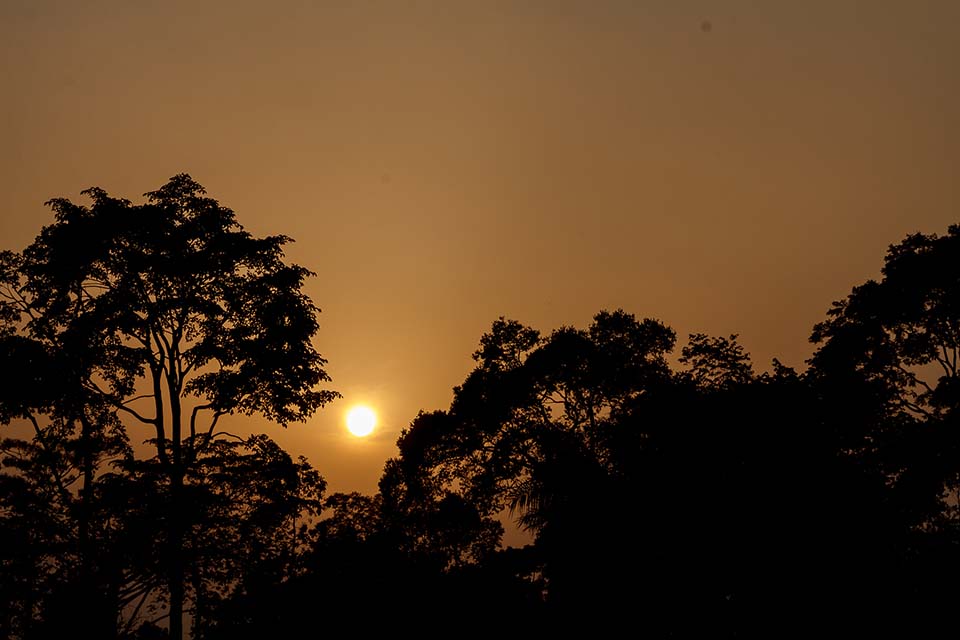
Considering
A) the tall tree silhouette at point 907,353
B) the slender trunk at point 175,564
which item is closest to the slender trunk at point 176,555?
the slender trunk at point 175,564

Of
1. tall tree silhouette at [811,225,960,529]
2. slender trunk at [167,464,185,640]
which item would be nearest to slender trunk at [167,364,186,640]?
slender trunk at [167,464,185,640]

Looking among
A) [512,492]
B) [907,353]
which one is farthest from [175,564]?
[907,353]

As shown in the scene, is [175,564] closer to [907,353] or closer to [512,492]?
[512,492]

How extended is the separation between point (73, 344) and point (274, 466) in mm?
7574

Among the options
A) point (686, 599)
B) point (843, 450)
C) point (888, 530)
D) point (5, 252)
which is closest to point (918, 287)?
point (843, 450)

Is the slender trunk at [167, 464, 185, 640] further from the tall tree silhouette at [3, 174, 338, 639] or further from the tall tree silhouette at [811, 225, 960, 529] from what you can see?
the tall tree silhouette at [811, 225, 960, 529]

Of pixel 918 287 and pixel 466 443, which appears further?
pixel 466 443

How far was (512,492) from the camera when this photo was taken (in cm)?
2119

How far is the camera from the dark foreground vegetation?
632 inches

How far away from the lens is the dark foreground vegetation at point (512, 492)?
16.0 metres

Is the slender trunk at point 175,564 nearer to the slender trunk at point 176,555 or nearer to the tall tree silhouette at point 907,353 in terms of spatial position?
the slender trunk at point 176,555

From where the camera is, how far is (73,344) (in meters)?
22.6

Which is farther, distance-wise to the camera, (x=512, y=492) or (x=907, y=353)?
(x=907, y=353)

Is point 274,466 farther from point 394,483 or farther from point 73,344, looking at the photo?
point 394,483
